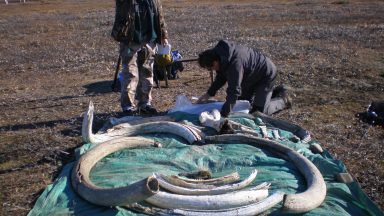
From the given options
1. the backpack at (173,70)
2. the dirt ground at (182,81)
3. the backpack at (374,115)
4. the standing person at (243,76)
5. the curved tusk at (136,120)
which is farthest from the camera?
the backpack at (173,70)

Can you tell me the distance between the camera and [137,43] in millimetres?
7371

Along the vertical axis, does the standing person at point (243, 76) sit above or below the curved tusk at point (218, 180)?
above

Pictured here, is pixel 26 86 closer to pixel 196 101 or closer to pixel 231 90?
pixel 196 101

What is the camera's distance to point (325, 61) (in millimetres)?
12070

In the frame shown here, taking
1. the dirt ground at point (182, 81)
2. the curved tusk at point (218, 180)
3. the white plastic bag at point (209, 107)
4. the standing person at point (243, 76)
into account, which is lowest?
the dirt ground at point (182, 81)

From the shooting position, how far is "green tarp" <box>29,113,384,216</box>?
450cm

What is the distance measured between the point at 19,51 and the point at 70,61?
321cm

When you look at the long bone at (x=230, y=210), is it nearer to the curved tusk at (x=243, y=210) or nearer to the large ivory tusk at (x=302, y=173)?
the curved tusk at (x=243, y=210)

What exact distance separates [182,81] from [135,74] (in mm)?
3109

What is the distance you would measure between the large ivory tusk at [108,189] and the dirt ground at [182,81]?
24.4 inches

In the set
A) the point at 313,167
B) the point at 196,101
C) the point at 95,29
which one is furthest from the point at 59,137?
the point at 95,29

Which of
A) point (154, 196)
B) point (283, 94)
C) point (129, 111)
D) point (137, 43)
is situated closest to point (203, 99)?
point (129, 111)

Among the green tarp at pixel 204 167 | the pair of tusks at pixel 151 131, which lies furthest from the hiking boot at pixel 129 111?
the green tarp at pixel 204 167

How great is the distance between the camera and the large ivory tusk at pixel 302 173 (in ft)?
13.3
